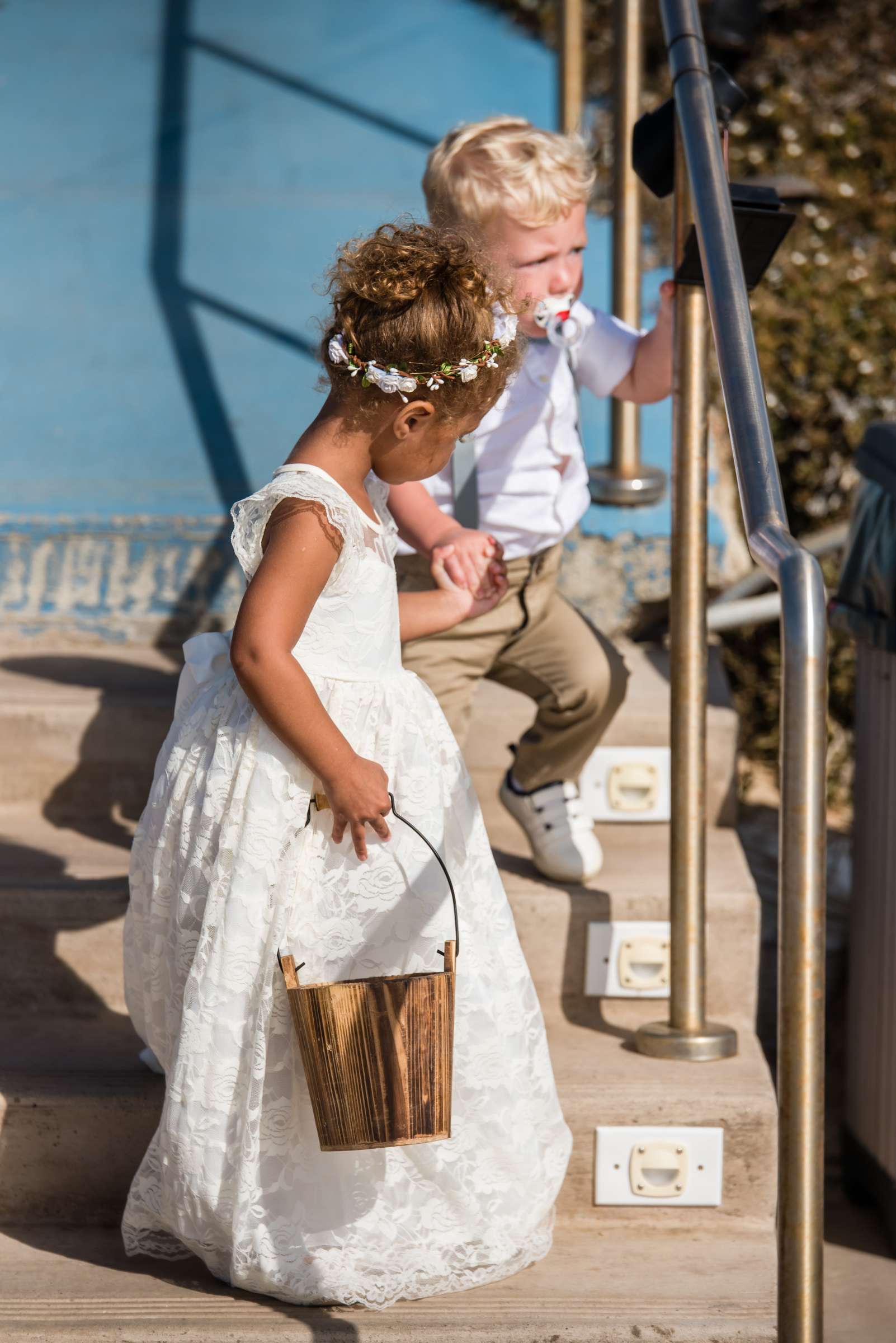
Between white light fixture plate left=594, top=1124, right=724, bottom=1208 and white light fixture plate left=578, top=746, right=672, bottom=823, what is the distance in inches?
27.8

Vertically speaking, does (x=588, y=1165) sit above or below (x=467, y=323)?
below

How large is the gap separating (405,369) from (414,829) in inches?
21.6

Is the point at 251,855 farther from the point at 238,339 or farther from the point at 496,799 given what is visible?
the point at 238,339

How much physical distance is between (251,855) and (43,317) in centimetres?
255

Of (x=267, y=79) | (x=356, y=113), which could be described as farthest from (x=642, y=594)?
(x=267, y=79)

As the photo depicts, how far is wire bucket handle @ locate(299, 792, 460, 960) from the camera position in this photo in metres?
1.61

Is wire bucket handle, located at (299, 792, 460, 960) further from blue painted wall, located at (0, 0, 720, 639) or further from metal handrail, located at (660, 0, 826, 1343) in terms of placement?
blue painted wall, located at (0, 0, 720, 639)

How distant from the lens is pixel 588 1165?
76.4 inches

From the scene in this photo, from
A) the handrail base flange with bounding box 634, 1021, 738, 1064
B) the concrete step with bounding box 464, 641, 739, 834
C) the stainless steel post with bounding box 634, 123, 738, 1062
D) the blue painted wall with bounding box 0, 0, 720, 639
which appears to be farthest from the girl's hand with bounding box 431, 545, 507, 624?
the blue painted wall with bounding box 0, 0, 720, 639

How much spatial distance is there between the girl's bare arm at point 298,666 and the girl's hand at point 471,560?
13.0 inches

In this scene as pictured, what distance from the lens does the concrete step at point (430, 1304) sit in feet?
5.33

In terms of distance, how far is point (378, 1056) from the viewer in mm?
1483

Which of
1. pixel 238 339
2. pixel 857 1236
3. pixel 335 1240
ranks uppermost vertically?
pixel 238 339

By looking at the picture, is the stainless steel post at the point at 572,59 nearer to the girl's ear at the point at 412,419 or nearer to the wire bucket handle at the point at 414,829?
the girl's ear at the point at 412,419
